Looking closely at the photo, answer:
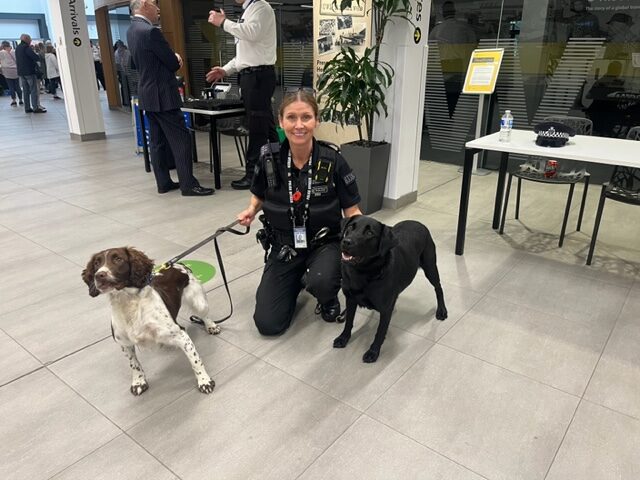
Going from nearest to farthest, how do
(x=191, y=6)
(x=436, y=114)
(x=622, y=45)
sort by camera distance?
1. (x=622, y=45)
2. (x=436, y=114)
3. (x=191, y=6)

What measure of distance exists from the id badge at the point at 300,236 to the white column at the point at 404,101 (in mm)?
2017

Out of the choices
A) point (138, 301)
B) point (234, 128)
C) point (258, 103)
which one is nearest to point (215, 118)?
point (258, 103)

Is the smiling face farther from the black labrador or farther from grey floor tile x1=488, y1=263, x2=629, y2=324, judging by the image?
grey floor tile x1=488, y1=263, x2=629, y2=324

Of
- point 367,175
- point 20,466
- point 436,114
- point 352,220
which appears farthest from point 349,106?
point 20,466

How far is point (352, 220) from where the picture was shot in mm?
1974

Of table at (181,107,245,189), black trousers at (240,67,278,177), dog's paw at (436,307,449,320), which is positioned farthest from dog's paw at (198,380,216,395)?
table at (181,107,245,189)

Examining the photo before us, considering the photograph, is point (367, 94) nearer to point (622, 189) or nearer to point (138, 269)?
point (622, 189)

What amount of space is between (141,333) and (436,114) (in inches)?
205

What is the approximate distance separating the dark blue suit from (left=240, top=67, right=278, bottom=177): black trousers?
609 mm

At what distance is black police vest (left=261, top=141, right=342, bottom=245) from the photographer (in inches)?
91.0

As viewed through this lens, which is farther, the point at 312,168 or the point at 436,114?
the point at 436,114

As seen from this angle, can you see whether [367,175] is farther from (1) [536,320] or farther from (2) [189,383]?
(2) [189,383]

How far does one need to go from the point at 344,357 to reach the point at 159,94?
3192mm

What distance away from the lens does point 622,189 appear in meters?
3.12
